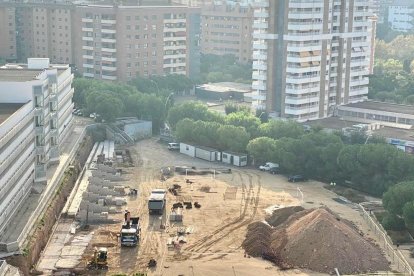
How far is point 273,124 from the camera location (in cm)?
5938

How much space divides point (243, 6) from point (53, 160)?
6292 centimetres

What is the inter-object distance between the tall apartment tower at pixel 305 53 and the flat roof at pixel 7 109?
28.8m

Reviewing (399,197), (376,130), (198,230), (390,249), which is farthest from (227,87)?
(390,249)

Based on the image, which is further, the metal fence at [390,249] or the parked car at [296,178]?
the parked car at [296,178]

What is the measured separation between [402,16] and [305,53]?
300 feet

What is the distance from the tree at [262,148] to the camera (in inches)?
2165

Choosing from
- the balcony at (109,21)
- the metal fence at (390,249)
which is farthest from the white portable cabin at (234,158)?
the balcony at (109,21)

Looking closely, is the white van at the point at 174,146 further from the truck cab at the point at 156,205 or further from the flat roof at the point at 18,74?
the truck cab at the point at 156,205

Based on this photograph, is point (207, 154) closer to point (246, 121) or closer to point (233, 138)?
point (233, 138)

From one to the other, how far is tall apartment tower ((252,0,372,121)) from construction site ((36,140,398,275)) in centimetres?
1371

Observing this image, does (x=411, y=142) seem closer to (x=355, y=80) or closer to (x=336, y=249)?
(x=355, y=80)

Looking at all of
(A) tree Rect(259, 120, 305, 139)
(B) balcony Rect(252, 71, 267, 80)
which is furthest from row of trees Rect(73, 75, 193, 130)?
(A) tree Rect(259, 120, 305, 139)

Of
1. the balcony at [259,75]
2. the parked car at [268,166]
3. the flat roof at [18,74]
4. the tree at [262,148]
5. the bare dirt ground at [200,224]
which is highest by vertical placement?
the flat roof at [18,74]

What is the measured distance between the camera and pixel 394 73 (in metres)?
93.7
